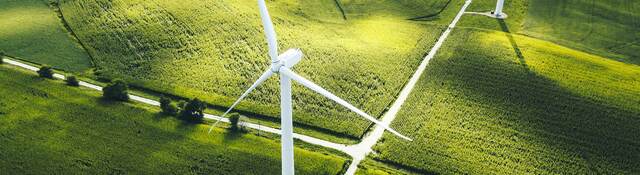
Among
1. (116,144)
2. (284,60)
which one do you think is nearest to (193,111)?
(116,144)

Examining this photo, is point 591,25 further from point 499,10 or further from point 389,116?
point 389,116

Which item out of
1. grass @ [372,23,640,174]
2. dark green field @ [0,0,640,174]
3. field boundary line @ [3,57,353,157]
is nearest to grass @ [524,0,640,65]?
dark green field @ [0,0,640,174]

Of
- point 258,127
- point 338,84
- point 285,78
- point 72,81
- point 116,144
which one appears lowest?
point 116,144

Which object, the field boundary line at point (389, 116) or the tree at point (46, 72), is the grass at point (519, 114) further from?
the tree at point (46, 72)

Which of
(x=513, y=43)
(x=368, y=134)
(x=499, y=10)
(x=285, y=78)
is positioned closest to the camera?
(x=285, y=78)

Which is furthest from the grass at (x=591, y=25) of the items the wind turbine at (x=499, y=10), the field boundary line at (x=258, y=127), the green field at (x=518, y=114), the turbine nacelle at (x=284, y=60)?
the turbine nacelle at (x=284, y=60)

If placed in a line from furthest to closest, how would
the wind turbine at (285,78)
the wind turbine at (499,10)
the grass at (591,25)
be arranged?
the wind turbine at (499,10)
the grass at (591,25)
the wind turbine at (285,78)

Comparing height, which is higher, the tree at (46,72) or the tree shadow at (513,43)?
the tree shadow at (513,43)

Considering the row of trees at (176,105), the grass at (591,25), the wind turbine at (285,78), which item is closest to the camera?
the wind turbine at (285,78)
